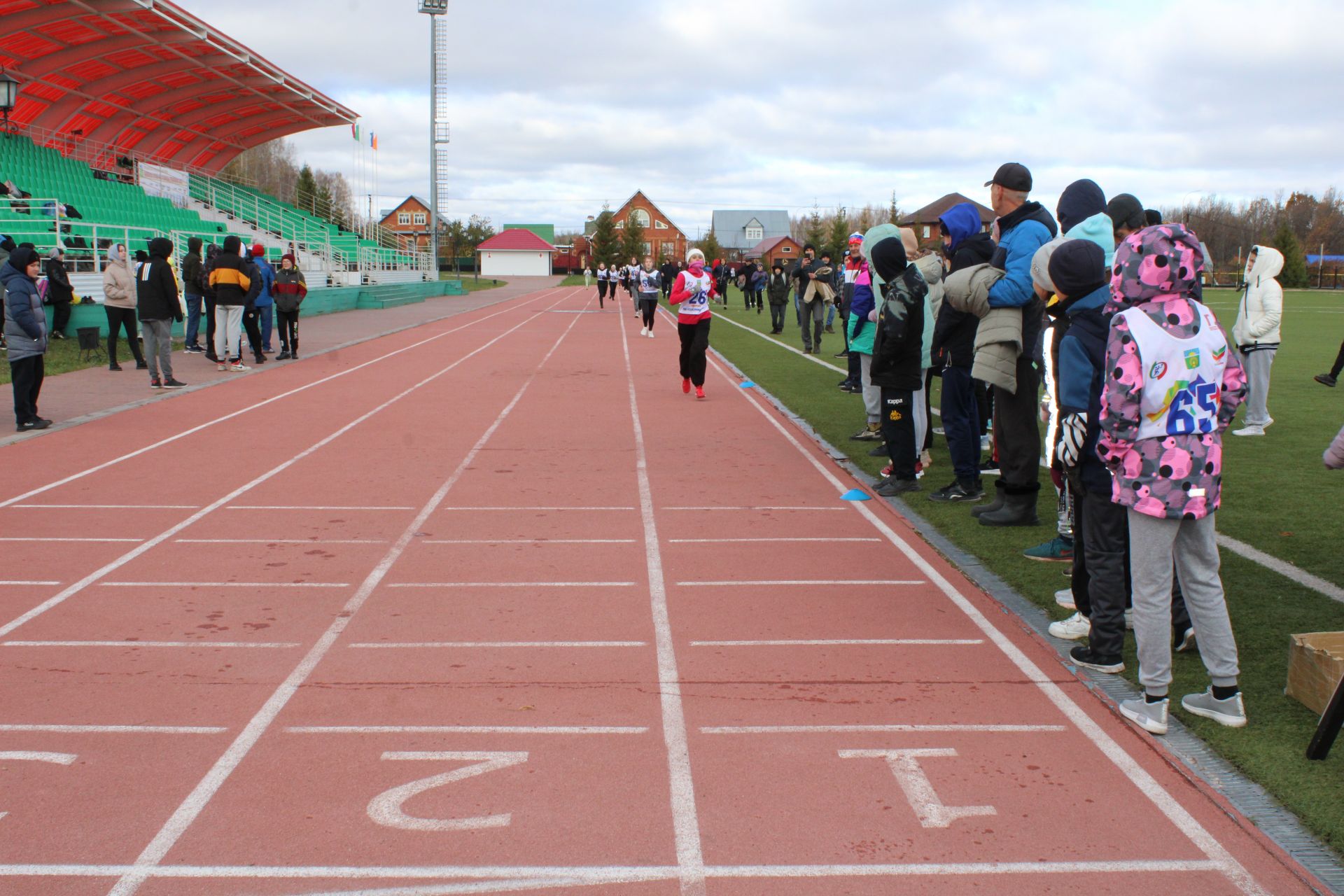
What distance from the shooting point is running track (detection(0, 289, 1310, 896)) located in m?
3.49

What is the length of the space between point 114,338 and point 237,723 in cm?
1491

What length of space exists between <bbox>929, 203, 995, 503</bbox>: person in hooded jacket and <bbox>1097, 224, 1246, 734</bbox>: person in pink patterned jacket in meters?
3.52

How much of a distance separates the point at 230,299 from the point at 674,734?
1497cm

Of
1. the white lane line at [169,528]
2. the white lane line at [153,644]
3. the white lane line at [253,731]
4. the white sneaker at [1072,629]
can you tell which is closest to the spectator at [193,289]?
the white lane line at [169,528]

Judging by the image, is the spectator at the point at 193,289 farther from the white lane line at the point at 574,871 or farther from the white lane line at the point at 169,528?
the white lane line at the point at 574,871

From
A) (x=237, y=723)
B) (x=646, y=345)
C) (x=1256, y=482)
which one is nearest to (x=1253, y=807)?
(x=237, y=723)

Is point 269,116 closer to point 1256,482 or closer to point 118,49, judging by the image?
point 118,49

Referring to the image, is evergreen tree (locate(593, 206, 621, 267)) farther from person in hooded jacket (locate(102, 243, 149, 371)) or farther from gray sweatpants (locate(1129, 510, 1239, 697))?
gray sweatpants (locate(1129, 510, 1239, 697))

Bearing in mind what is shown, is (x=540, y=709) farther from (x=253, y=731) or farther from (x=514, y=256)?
(x=514, y=256)

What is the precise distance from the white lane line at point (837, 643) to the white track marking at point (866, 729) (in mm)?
970

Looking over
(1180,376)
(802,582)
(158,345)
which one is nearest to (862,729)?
(1180,376)

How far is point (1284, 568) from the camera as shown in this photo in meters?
6.58

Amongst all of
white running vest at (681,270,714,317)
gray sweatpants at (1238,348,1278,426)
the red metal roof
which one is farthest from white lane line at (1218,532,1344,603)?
the red metal roof

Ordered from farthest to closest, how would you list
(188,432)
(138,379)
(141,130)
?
(141,130), (138,379), (188,432)
